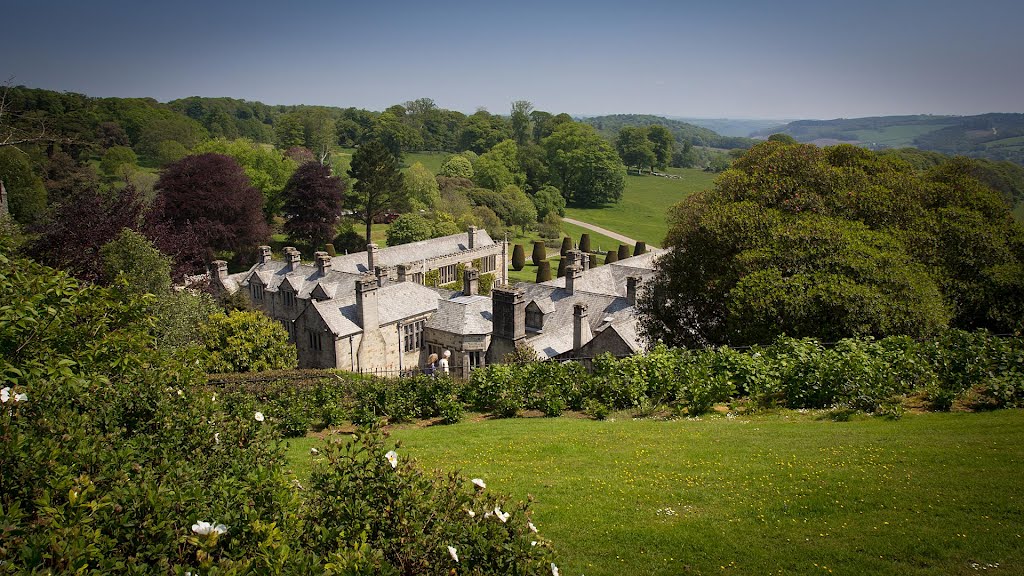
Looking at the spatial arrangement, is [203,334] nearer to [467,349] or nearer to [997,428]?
[467,349]

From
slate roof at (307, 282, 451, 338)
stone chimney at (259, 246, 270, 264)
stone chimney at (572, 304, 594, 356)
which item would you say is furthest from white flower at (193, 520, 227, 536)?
stone chimney at (259, 246, 270, 264)

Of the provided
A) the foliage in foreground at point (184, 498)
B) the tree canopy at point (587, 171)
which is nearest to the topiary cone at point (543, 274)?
the foliage in foreground at point (184, 498)

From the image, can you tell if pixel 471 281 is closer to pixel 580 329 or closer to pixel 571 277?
pixel 571 277

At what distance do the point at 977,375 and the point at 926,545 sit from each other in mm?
9537

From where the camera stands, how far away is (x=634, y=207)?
→ 120875 mm

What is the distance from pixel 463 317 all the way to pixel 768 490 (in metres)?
24.8

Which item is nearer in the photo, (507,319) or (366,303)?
(507,319)

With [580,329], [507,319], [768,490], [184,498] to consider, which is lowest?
[580,329]

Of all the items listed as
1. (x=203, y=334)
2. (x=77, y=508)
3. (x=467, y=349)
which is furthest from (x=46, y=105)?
(x=77, y=508)

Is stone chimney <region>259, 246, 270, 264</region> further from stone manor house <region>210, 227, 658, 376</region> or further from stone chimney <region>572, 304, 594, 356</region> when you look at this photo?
stone chimney <region>572, 304, 594, 356</region>

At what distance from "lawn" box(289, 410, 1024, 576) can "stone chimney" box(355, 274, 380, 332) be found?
19624 mm

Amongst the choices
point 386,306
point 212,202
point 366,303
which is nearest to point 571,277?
point 386,306

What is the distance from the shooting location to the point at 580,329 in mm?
30609

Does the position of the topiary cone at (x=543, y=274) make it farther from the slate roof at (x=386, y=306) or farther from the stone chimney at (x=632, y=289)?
the stone chimney at (x=632, y=289)
